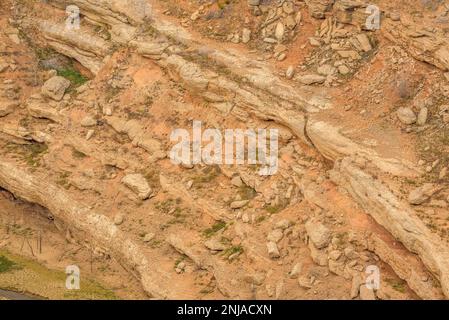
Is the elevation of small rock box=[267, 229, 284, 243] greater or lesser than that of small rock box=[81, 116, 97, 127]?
lesser

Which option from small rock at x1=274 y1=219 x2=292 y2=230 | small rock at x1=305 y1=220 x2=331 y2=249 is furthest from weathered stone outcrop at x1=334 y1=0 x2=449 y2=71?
small rock at x1=274 y1=219 x2=292 y2=230

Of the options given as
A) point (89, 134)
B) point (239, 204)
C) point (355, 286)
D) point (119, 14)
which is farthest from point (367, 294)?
point (119, 14)

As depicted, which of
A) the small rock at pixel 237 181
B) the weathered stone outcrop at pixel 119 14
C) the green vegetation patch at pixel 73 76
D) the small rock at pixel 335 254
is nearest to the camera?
the small rock at pixel 335 254

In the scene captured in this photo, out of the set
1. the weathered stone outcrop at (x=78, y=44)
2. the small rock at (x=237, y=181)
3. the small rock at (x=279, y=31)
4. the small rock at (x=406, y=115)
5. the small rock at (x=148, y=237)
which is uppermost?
the weathered stone outcrop at (x=78, y=44)

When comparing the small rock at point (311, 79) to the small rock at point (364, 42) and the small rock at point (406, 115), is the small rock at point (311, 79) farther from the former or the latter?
the small rock at point (406, 115)

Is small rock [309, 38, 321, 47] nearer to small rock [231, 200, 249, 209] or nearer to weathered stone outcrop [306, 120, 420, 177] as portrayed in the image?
weathered stone outcrop [306, 120, 420, 177]

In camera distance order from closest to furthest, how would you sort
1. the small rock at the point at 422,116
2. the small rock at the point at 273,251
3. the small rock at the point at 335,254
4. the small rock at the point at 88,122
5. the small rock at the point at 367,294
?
the small rock at the point at 367,294 → the small rock at the point at 335,254 → the small rock at the point at 273,251 → the small rock at the point at 422,116 → the small rock at the point at 88,122

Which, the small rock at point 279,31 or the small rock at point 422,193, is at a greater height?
the small rock at point 279,31

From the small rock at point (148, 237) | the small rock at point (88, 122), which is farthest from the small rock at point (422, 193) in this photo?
the small rock at point (88, 122)

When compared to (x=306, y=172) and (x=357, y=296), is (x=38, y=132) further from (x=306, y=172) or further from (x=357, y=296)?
(x=357, y=296)

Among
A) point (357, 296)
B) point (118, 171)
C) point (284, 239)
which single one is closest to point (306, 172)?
point (284, 239)

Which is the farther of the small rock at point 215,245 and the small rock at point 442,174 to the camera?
the small rock at point 215,245
